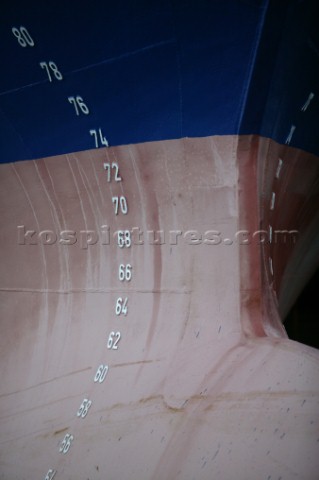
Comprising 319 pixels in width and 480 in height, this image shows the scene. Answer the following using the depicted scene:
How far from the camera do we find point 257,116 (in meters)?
2.87

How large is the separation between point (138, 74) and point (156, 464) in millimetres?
1549

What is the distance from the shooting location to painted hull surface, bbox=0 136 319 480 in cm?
241

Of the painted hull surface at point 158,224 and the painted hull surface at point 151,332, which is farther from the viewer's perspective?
the painted hull surface at point 158,224

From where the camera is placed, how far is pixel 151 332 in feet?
9.78
